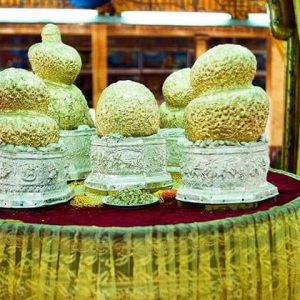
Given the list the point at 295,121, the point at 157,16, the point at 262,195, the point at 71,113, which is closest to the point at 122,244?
the point at 262,195

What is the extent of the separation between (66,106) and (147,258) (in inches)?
35.5

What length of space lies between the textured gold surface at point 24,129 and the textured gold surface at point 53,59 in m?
0.42

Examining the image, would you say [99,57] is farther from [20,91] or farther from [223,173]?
[223,173]

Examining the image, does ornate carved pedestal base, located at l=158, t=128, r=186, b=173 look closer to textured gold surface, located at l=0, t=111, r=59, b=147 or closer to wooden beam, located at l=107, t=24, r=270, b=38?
textured gold surface, located at l=0, t=111, r=59, b=147

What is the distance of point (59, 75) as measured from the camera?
6.88ft

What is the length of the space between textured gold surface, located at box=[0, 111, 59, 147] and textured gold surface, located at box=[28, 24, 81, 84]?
42 centimetres

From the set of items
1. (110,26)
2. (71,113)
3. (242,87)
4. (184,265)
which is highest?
(110,26)

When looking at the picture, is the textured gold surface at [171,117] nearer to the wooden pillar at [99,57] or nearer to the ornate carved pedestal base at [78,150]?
the ornate carved pedestal base at [78,150]

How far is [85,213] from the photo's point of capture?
1.62 m

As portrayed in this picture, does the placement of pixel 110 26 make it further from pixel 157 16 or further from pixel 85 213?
pixel 85 213

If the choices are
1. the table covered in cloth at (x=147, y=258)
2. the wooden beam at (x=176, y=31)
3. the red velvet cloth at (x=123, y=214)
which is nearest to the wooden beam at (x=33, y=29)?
the wooden beam at (x=176, y=31)

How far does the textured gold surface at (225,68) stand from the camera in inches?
64.8

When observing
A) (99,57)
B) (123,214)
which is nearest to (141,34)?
(99,57)

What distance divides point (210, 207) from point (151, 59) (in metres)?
2.88
